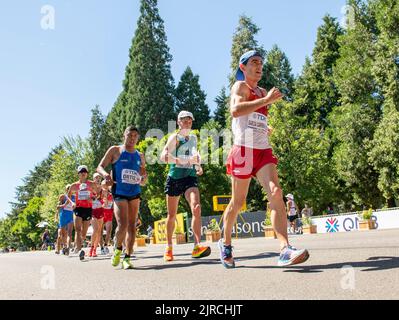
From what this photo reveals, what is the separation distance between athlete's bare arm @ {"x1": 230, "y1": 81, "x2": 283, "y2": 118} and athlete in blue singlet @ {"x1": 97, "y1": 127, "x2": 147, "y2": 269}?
2.49 meters

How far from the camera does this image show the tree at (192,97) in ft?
213

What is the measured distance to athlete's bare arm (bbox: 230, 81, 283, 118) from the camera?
4887mm

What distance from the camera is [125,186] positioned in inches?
285

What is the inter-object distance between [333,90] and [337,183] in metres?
11.5

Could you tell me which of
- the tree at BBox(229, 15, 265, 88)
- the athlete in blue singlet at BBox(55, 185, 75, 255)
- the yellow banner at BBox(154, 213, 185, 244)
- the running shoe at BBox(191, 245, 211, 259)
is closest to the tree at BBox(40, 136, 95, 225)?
the tree at BBox(229, 15, 265, 88)

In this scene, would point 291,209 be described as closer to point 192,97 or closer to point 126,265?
point 126,265

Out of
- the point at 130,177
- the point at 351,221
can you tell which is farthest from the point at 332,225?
the point at 130,177

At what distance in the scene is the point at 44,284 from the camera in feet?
17.4

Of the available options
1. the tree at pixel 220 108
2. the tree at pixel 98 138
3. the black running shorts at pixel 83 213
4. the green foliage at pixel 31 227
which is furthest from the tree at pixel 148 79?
the black running shorts at pixel 83 213

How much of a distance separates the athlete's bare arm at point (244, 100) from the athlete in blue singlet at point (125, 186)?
8.18 ft

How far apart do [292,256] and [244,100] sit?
181cm
